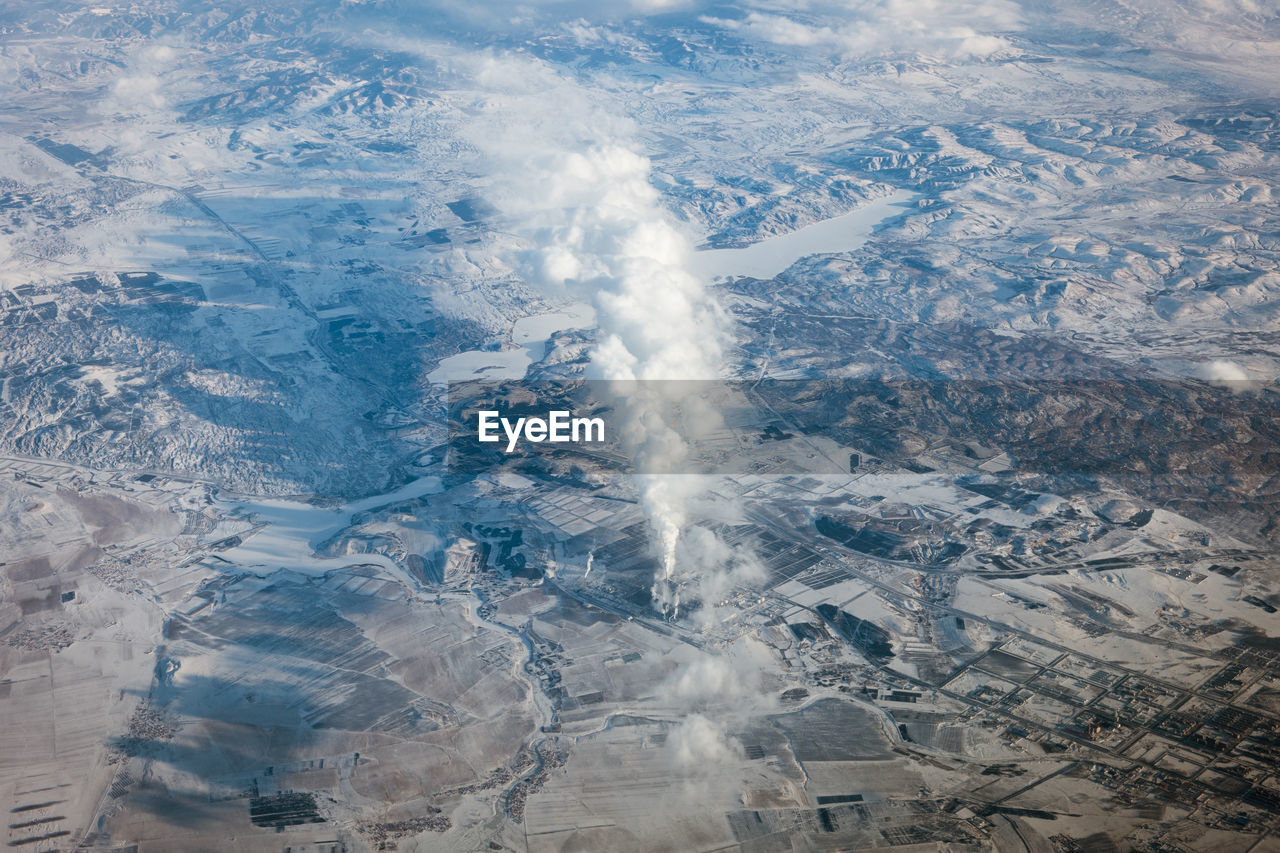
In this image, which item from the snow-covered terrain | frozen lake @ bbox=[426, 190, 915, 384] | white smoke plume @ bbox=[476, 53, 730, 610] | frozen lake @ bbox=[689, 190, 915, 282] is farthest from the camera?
frozen lake @ bbox=[689, 190, 915, 282]

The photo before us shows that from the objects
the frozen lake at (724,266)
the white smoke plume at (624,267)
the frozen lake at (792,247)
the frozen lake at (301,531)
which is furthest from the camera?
the frozen lake at (792,247)

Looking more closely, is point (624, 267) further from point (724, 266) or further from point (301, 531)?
point (301, 531)

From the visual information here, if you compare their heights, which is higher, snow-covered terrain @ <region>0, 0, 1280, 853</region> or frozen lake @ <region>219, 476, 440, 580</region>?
snow-covered terrain @ <region>0, 0, 1280, 853</region>

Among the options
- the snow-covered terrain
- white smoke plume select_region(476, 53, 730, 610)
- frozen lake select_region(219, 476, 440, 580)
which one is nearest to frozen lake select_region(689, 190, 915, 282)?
the snow-covered terrain

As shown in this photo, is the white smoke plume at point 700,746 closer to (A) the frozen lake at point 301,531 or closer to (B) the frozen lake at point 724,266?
(A) the frozen lake at point 301,531

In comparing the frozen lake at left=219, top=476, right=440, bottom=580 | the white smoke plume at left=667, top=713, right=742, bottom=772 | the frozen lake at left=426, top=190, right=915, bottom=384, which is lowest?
the frozen lake at left=219, top=476, right=440, bottom=580

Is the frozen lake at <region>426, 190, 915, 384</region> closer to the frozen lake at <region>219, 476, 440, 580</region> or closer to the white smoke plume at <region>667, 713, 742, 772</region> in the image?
the frozen lake at <region>219, 476, 440, 580</region>

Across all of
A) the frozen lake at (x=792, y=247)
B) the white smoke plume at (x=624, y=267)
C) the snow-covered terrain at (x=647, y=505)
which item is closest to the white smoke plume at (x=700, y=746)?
the snow-covered terrain at (x=647, y=505)

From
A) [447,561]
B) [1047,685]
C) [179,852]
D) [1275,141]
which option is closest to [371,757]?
[179,852]

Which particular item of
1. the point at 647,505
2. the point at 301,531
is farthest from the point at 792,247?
the point at 301,531

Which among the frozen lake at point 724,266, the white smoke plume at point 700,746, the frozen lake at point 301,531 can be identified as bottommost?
the frozen lake at point 301,531
